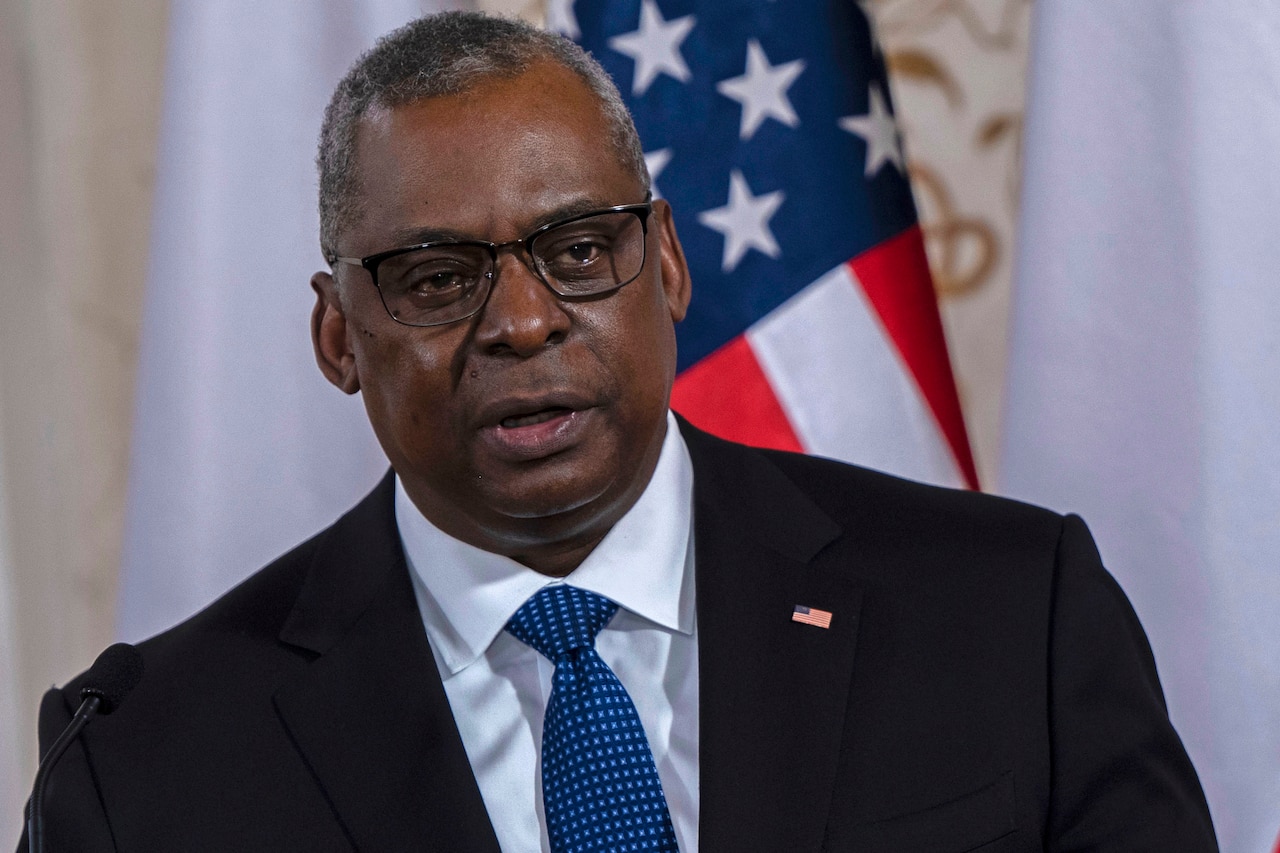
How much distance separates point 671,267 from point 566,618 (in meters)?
0.45

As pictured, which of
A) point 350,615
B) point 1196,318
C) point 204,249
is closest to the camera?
point 350,615

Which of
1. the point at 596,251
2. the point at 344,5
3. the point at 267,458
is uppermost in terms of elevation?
the point at 344,5

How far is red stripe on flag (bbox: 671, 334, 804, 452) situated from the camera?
2.17 meters

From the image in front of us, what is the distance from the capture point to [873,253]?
7.12 feet

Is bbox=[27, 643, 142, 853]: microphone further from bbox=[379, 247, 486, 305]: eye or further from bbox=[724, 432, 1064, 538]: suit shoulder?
bbox=[724, 432, 1064, 538]: suit shoulder

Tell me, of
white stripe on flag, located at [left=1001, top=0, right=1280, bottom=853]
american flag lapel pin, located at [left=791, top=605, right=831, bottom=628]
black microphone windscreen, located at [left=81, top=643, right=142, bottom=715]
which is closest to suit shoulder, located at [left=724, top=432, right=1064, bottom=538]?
american flag lapel pin, located at [left=791, top=605, right=831, bottom=628]

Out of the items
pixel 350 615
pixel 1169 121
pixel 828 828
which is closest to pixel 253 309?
pixel 350 615

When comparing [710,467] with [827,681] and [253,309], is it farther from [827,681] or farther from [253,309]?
[253,309]

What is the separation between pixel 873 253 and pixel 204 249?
3.42 feet

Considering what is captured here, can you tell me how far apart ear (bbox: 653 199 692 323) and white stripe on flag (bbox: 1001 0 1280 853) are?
0.56m

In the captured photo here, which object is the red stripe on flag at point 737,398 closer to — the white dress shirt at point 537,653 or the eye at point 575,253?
the white dress shirt at point 537,653

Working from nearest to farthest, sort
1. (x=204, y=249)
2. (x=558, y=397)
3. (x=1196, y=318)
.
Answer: (x=558, y=397), (x=1196, y=318), (x=204, y=249)

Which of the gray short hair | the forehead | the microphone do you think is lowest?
the microphone

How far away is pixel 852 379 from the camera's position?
2164 millimetres
